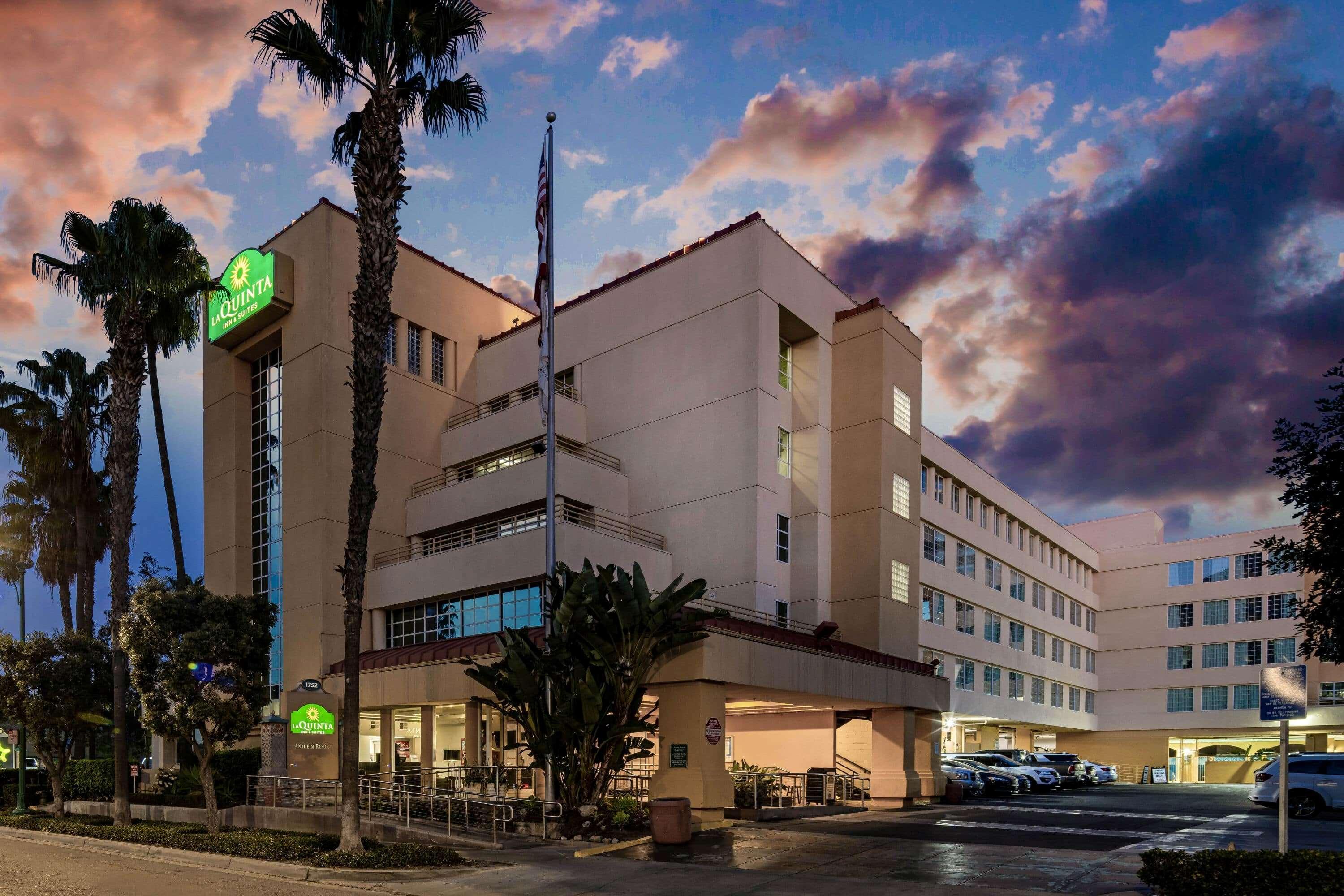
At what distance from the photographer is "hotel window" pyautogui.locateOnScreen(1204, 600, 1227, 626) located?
237 feet

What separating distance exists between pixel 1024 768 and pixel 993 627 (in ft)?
42.8

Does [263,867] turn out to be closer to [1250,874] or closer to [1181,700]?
[1250,874]

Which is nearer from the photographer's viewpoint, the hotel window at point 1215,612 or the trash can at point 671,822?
the trash can at point 671,822

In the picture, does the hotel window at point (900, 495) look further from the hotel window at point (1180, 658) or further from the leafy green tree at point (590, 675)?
the hotel window at point (1180, 658)

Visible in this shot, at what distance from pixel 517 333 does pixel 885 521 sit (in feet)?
55.8

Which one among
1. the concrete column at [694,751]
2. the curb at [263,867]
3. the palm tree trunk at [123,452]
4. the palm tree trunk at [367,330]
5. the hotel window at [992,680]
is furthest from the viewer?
the hotel window at [992,680]

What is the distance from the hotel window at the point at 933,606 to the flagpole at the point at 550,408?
91.2ft

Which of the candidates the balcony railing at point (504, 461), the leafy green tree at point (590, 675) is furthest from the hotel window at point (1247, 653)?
the leafy green tree at point (590, 675)

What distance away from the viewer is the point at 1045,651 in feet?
218

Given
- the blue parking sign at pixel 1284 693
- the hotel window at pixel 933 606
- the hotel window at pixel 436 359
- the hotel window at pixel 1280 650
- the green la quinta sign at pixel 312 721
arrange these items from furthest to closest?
the hotel window at pixel 1280 650, the hotel window at pixel 933 606, the hotel window at pixel 436 359, the green la quinta sign at pixel 312 721, the blue parking sign at pixel 1284 693

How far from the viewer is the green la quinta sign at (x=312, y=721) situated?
1268 inches

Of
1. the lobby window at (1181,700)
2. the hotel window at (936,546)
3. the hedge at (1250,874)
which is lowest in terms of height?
the lobby window at (1181,700)

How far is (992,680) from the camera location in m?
56.9

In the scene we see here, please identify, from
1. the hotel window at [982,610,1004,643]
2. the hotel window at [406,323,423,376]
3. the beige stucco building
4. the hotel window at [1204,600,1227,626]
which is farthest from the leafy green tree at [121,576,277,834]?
the hotel window at [1204,600,1227,626]
